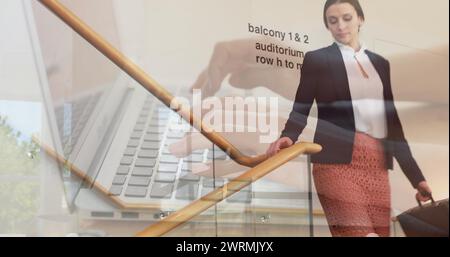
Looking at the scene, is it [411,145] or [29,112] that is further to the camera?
[411,145]

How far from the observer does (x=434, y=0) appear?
167 cm

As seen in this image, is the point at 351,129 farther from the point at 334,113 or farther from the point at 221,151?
the point at 221,151

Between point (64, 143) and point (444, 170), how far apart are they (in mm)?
1163

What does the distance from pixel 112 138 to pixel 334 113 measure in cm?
67

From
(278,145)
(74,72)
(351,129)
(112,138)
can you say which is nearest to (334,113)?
(351,129)

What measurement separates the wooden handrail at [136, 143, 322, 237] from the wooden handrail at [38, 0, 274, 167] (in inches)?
1.6

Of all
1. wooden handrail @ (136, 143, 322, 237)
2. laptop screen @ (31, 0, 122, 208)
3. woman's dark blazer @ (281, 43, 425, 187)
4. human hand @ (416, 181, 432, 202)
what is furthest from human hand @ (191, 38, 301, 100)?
human hand @ (416, 181, 432, 202)

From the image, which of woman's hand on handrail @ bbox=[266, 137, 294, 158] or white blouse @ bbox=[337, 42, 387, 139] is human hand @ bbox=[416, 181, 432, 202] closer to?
white blouse @ bbox=[337, 42, 387, 139]

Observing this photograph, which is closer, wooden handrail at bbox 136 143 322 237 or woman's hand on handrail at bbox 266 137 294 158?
wooden handrail at bbox 136 143 322 237

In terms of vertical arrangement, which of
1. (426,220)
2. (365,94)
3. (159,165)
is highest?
(365,94)

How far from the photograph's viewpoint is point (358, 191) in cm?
158

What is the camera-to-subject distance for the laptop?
1.44m
